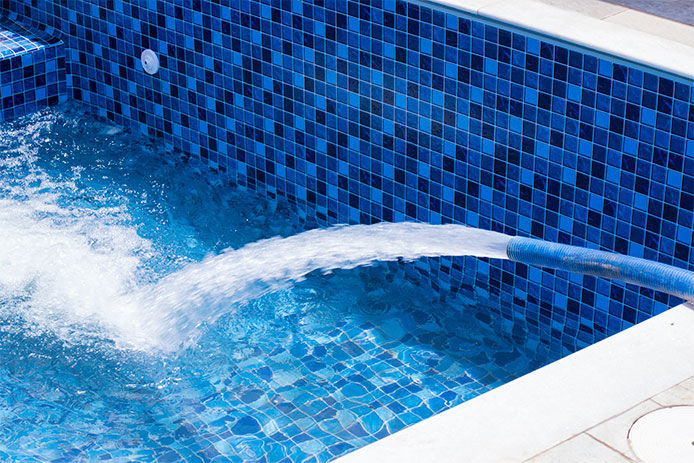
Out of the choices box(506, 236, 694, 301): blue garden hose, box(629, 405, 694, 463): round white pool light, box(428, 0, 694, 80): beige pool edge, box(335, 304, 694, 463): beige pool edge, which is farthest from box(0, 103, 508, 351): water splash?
box(629, 405, 694, 463): round white pool light

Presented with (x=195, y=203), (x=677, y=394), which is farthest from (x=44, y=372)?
(x=677, y=394)

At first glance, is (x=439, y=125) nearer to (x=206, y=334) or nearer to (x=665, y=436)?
(x=206, y=334)

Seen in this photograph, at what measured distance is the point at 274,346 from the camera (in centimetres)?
294

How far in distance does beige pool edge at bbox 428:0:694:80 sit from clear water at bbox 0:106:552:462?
635mm

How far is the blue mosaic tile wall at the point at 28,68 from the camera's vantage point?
13.6 feet

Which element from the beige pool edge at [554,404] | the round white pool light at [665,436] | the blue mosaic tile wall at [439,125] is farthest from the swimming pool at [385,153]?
the round white pool light at [665,436]

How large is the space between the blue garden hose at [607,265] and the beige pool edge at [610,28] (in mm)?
505

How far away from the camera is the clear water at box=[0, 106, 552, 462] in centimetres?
262

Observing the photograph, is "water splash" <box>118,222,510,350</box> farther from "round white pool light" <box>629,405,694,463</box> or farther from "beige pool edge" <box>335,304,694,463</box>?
"round white pool light" <box>629,405,694,463</box>

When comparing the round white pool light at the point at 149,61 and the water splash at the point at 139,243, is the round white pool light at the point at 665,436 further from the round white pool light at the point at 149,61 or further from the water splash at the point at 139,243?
the round white pool light at the point at 149,61

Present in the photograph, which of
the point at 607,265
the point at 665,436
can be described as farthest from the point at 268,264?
the point at 665,436

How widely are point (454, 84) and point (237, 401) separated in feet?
3.72

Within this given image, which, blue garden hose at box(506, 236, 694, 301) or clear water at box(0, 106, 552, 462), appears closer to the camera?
blue garden hose at box(506, 236, 694, 301)

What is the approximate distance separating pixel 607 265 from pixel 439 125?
2.93 feet
